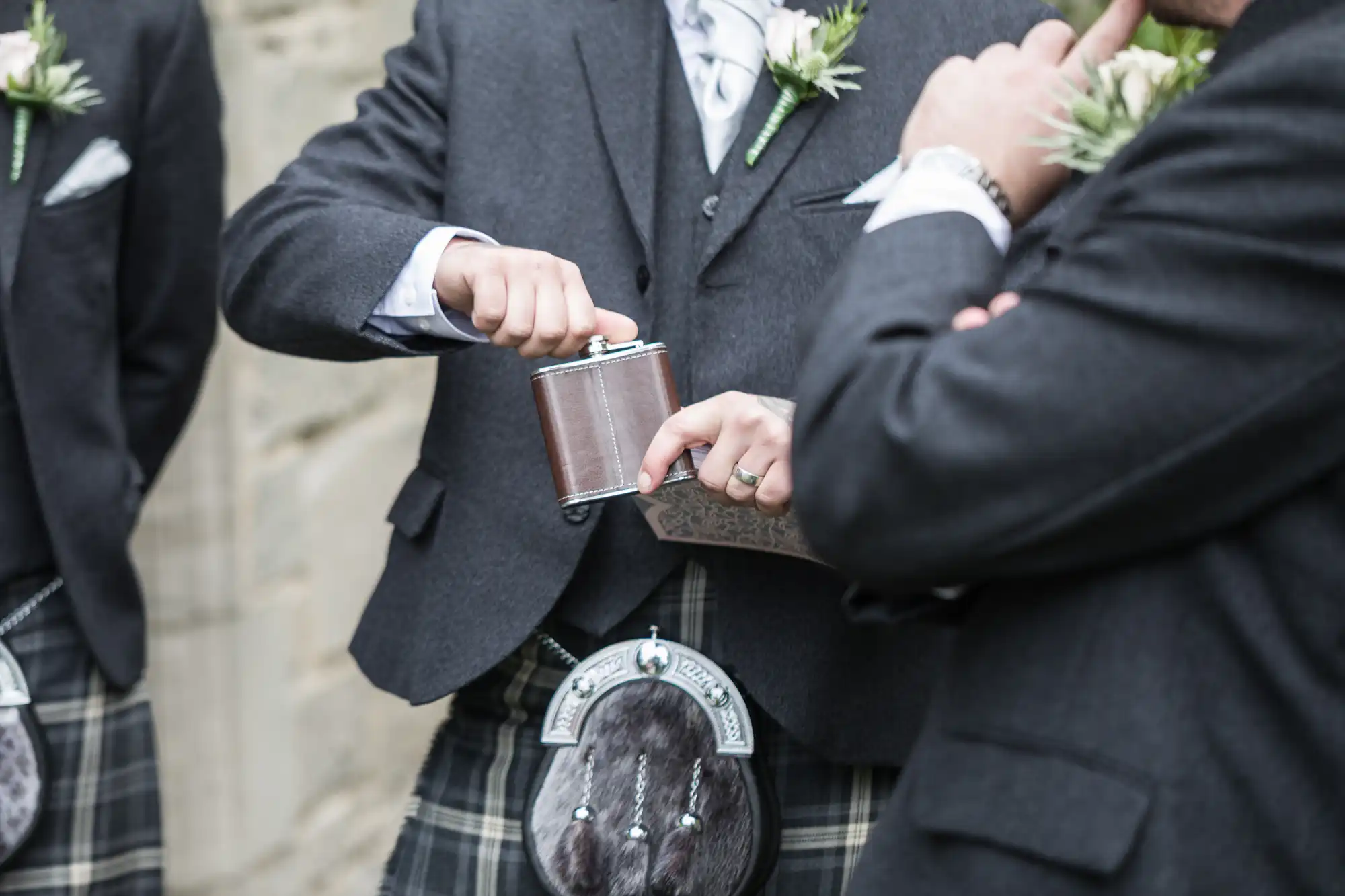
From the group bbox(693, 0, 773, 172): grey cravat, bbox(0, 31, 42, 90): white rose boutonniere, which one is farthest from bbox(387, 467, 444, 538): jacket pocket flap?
bbox(0, 31, 42, 90): white rose boutonniere

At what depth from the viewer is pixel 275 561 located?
3.37 metres

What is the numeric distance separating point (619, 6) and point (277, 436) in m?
1.69

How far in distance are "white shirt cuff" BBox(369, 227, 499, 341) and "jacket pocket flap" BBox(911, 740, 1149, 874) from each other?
2.31 feet

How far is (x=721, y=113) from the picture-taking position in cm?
179

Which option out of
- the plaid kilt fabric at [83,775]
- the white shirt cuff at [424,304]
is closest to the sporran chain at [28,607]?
the plaid kilt fabric at [83,775]

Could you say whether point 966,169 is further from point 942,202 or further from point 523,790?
point 523,790

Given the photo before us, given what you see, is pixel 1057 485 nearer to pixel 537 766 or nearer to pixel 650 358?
pixel 650 358

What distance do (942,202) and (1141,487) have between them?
270mm

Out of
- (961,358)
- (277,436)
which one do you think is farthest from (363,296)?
(277,436)

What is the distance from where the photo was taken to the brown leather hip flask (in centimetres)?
153

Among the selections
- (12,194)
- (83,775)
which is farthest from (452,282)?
(83,775)

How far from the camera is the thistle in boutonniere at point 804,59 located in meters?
1.71

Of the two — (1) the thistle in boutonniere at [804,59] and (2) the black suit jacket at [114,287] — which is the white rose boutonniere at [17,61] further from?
(1) the thistle in boutonniere at [804,59]

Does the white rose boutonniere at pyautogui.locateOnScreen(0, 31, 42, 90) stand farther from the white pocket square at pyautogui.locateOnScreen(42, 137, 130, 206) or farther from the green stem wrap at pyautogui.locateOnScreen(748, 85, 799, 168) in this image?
the green stem wrap at pyautogui.locateOnScreen(748, 85, 799, 168)
